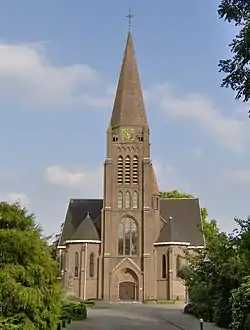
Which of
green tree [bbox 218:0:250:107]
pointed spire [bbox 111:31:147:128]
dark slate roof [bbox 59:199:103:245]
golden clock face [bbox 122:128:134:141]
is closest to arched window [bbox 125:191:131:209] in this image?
dark slate roof [bbox 59:199:103:245]

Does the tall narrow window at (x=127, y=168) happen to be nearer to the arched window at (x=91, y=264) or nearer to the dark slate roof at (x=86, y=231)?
the dark slate roof at (x=86, y=231)

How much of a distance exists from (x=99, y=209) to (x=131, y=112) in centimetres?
1351

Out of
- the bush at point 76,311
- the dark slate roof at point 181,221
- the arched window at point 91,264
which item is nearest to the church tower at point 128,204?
the arched window at point 91,264

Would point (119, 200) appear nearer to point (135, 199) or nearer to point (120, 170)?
point (135, 199)

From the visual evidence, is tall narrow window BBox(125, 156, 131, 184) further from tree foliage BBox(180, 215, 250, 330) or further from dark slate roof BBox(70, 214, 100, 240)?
tree foliage BBox(180, 215, 250, 330)

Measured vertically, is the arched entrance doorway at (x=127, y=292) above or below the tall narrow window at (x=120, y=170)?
below

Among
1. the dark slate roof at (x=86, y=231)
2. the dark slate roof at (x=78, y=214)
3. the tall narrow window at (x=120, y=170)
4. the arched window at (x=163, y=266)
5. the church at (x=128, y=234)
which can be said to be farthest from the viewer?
the dark slate roof at (x=78, y=214)

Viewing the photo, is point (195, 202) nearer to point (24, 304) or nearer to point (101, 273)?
point (101, 273)

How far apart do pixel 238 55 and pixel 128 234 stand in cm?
5366

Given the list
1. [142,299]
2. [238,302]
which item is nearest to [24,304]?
[238,302]

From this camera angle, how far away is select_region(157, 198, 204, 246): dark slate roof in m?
68.1

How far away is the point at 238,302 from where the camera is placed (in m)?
23.1

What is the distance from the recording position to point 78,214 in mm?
75250

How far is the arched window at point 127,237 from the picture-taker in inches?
2618
